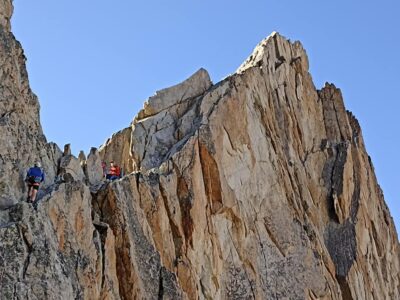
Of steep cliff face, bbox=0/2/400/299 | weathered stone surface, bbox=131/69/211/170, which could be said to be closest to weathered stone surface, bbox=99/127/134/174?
steep cliff face, bbox=0/2/400/299

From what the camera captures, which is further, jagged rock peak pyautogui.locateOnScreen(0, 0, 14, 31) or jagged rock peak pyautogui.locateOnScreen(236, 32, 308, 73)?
jagged rock peak pyautogui.locateOnScreen(236, 32, 308, 73)

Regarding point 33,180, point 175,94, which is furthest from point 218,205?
point 33,180

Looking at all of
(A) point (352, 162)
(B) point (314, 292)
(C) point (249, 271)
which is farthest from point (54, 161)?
(A) point (352, 162)

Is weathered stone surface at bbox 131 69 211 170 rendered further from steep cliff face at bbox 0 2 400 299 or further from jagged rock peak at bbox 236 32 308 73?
jagged rock peak at bbox 236 32 308 73

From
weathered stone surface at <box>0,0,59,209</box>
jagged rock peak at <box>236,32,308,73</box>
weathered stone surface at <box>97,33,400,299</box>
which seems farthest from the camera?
jagged rock peak at <box>236,32,308,73</box>

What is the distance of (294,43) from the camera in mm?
61406

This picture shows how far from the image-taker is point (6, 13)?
1423 inches

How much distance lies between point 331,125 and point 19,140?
111 ft

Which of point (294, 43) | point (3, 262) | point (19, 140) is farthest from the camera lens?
point (294, 43)

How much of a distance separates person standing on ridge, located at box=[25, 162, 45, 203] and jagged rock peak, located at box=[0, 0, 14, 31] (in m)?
9.02

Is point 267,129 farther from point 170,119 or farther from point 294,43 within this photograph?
point 294,43

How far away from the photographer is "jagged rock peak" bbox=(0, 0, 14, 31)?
3544cm

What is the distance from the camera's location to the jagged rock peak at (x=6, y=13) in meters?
35.4

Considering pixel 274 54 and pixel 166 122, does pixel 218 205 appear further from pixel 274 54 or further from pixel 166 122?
pixel 274 54
